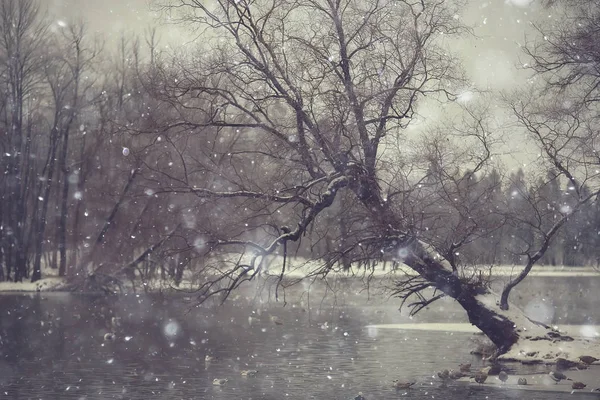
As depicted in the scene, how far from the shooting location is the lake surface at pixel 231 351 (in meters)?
14.1

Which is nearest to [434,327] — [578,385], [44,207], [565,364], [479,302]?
[479,302]

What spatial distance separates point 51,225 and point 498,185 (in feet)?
126

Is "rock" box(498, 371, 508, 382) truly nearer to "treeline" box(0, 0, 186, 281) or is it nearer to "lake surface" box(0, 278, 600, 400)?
"lake surface" box(0, 278, 600, 400)

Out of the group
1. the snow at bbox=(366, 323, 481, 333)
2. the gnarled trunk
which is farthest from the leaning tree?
the snow at bbox=(366, 323, 481, 333)

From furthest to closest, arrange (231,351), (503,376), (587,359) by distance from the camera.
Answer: (231,351)
(587,359)
(503,376)

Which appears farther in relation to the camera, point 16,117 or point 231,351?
point 16,117

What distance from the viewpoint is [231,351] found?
1955 cm

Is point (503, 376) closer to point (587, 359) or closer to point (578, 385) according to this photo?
point (578, 385)

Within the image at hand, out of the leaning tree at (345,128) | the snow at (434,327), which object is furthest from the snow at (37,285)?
the leaning tree at (345,128)

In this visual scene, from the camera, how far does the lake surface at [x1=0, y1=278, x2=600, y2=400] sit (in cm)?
1409

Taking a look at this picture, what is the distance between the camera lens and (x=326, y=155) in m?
16.1

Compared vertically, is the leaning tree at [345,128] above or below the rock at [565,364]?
above

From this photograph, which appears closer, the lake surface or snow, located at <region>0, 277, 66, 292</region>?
the lake surface

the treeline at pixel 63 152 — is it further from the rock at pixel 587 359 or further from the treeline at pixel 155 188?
the rock at pixel 587 359
